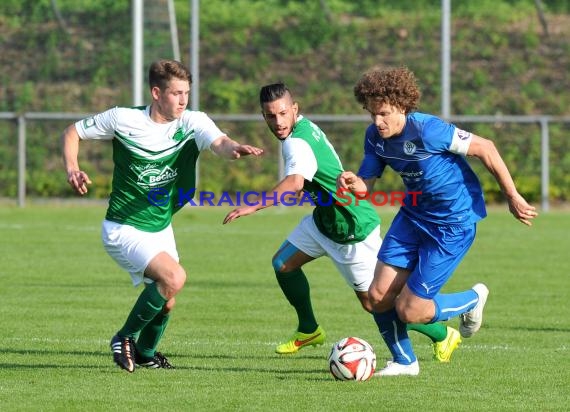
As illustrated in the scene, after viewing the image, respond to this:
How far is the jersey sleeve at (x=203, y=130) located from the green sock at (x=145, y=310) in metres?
0.92

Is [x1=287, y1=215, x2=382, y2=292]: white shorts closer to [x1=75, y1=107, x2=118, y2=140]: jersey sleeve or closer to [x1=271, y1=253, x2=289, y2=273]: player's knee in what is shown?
[x1=271, y1=253, x2=289, y2=273]: player's knee

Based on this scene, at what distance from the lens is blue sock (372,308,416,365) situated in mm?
7516

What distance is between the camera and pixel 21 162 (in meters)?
22.3

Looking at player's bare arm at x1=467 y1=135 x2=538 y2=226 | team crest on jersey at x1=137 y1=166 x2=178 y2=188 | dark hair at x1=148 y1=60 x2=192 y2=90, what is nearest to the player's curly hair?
player's bare arm at x1=467 y1=135 x2=538 y2=226

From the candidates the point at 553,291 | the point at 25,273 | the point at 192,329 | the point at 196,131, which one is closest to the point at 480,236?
the point at 553,291

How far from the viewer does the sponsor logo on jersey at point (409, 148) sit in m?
7.28

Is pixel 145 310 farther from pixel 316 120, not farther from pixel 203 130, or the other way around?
pixel 316 120

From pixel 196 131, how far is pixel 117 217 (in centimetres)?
73

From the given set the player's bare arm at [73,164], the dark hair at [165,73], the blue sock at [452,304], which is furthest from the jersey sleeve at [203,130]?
the blue sock at [452,304]

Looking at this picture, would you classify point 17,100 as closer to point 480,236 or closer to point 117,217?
point 480,236

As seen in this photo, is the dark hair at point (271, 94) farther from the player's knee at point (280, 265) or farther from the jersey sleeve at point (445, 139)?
the player's knee at point (280, 265)

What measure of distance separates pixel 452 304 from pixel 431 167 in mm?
994

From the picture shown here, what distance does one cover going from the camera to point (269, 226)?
62.4 ft

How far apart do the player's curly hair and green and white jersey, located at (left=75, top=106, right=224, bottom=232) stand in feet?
3.22
